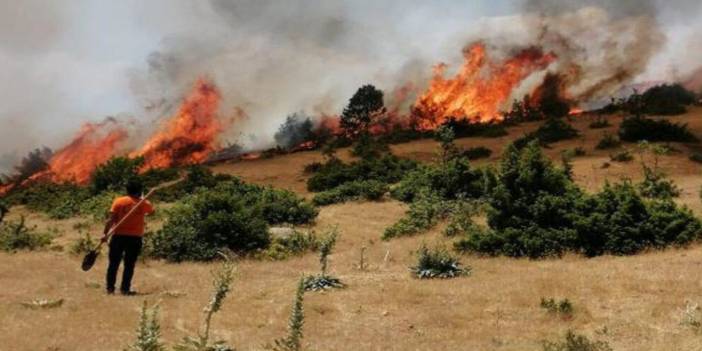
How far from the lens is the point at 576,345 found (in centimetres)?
866

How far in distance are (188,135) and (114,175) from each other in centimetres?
3030

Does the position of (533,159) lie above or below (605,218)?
above

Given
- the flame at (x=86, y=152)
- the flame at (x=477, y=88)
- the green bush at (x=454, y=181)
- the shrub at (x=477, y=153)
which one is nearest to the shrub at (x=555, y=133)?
the shrub at (x=477, y=153)

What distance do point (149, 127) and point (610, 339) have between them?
222ft

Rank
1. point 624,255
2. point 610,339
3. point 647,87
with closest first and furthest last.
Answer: point 610,339 < point 624,255 < point 647,87

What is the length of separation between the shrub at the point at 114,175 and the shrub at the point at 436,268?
86.5 feet

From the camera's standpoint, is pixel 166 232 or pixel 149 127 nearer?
pixel 166 232

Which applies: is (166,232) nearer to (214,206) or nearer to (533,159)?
(214,206)

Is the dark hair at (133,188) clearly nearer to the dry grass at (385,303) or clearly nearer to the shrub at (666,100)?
the dry grass at (385,303)

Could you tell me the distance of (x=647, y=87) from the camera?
64.6 m

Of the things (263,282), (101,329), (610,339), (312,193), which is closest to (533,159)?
(263,282)

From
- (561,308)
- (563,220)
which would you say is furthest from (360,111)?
(561,308)

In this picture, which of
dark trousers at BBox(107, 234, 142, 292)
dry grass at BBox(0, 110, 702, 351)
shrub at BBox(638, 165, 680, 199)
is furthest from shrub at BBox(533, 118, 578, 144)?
dark trousers at BBox(107, 234, 142, 292)

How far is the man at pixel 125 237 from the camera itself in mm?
13180
